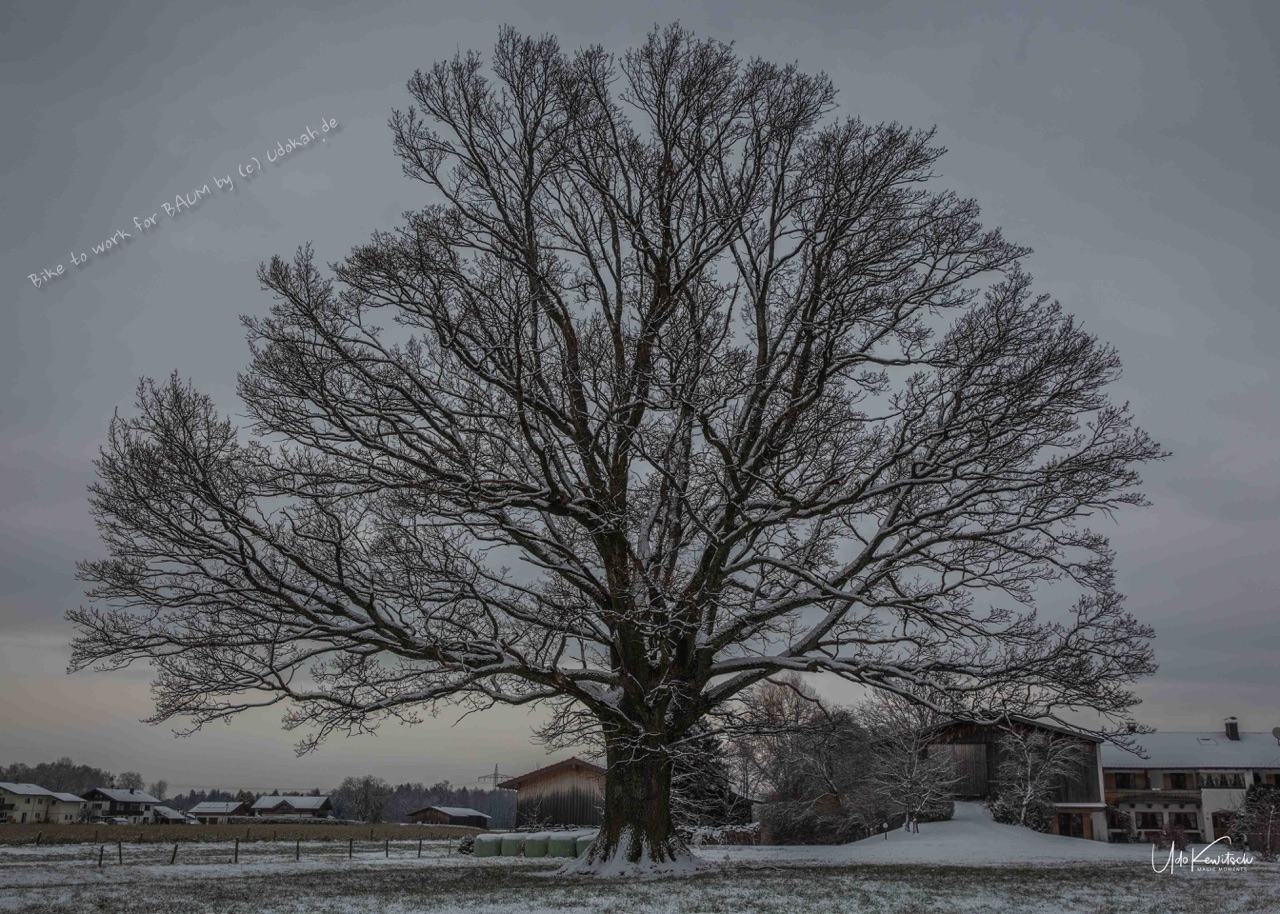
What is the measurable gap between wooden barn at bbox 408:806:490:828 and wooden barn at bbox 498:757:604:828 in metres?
57.1

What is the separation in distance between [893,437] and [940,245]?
325cm

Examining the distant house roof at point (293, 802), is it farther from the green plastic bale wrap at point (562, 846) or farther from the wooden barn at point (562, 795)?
the green plastic bale wrap at point (562, 846)

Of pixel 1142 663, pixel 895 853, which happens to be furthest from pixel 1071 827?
pixel 1142 663

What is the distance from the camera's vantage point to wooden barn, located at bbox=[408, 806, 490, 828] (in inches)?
3701

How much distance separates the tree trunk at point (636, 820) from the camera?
1452cm

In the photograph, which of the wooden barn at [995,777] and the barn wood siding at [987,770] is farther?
the barn wood siding at [987,770]

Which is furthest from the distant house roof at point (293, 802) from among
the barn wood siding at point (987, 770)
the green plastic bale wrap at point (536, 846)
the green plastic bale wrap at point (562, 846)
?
the green plastic bale wrap at point (562, 846)

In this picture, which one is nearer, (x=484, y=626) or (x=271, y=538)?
(x=271, y=538)

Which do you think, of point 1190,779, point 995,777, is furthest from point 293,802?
point 1190,779

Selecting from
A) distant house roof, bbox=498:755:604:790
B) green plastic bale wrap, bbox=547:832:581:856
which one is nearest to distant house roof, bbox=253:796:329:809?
distant house roof, bbox=498:755:604:790

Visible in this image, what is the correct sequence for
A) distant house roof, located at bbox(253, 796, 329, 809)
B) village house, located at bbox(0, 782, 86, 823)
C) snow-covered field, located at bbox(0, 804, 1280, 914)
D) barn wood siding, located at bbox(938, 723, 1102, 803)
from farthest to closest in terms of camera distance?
distant house roof, located at bbox(253, 796, 329, 809) < village house, located at bbox(0, 782, 86, 823) < barn wood siding, located at bbox(938, 723, 1102, 803) < snow-covered field, located at bbox(0, 804, 1280, 914)

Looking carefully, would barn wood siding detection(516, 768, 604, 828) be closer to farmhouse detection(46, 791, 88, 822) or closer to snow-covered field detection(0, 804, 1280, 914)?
snow-covered field detection(0, 804, 1280, 914)

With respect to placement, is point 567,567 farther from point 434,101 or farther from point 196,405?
point 434,101

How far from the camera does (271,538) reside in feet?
44.9
